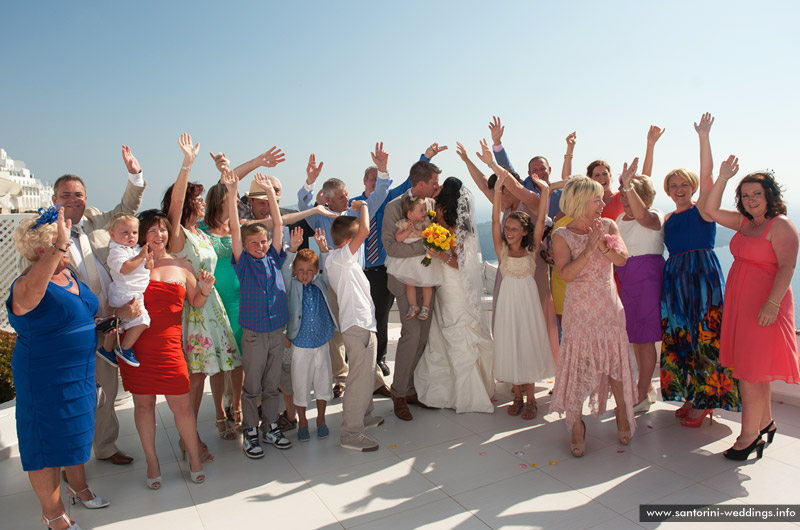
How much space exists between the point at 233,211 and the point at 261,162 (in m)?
0.77

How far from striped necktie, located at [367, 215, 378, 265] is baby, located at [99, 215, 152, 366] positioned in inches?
91.0

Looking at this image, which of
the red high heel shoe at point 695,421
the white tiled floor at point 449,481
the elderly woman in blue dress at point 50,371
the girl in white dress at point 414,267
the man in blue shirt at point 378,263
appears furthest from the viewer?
the man in blue shirt at point 378,263

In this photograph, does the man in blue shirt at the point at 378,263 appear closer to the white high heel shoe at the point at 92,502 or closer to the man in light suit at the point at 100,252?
the man in light suit at the point at 100,252

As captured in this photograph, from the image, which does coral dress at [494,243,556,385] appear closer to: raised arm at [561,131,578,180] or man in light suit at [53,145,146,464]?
raised arm at [561,131,578,180]

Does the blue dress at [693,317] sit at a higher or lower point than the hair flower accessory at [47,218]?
lower

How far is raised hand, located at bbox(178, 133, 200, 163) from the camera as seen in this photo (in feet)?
11.7

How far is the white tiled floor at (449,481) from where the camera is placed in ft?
9.36

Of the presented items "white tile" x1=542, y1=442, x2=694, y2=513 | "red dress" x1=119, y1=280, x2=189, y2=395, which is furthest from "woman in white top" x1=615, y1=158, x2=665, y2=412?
"red dress" x1=119, y1=280, x2=189, y2=395

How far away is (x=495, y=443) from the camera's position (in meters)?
3.80

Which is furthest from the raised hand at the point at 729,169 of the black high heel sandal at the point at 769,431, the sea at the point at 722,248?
the black high heel sandal at the point at 769,431

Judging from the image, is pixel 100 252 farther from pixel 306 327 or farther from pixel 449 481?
pixel 449 481

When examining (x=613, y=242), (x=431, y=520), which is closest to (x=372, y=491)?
(x=431, y=520)

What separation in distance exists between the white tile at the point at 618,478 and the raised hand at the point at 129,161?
11.7ft

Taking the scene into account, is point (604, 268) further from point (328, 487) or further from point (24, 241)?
point (24, 241)
